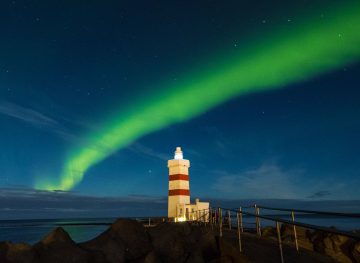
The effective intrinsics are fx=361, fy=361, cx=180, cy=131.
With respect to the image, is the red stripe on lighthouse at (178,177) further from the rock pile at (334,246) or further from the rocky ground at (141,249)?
the rocky ground at (141,249)

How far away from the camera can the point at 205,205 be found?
1147 inches

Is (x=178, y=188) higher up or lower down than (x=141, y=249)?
higher up

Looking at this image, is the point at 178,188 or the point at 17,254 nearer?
the point at 17,254

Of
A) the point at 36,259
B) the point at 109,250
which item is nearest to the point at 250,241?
the point at 109,250

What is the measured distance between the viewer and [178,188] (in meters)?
26.7

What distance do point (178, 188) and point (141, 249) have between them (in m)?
17.9

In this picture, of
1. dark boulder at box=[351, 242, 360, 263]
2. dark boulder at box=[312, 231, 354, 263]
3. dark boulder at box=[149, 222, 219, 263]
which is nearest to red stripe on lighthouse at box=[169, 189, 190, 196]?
dark boulder at box=[312, 231, 354, 263]

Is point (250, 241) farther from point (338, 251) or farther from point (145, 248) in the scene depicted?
point (338, 251)

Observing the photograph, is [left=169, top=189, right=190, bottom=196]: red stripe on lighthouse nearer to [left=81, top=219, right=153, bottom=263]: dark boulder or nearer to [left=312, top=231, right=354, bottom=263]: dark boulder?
[left=312, top=231, right=354, bottom=263]: dark boulder

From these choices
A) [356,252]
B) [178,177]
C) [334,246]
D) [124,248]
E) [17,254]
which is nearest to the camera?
[17,254]

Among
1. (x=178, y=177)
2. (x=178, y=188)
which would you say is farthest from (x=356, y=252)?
(x=178, y=177)

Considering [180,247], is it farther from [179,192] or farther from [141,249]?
[179,192]

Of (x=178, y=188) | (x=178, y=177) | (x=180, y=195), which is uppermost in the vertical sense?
(x=178, y=177)

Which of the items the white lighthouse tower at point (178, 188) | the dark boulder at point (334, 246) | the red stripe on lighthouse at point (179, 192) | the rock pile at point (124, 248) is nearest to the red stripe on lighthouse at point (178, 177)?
the white lighthouse tower at point (178, 188)
